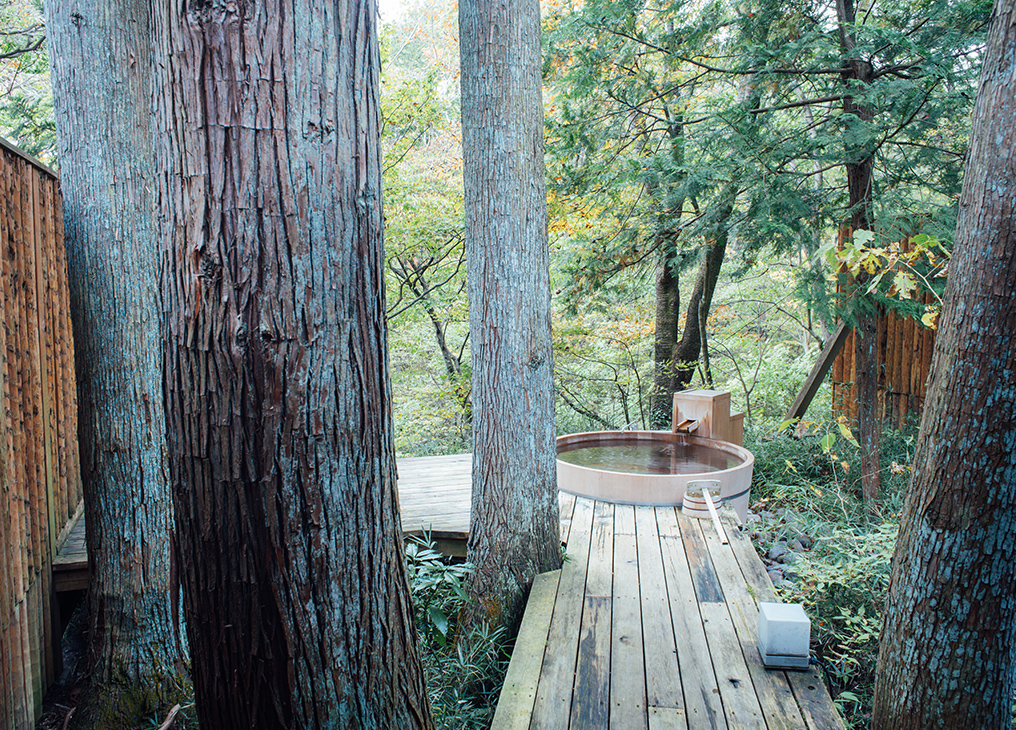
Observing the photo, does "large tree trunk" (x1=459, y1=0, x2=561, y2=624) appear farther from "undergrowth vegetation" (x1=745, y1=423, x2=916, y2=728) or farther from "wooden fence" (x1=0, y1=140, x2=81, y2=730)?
"wooden fence" (x1=0, y1=140, x2=81, y2=730)

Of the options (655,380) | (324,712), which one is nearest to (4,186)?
(324,712)

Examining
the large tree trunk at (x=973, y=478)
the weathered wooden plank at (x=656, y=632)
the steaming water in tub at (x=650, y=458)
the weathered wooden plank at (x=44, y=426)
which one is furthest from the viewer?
the steaming water in tub at (x=650, y=458)

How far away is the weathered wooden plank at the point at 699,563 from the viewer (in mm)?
3072

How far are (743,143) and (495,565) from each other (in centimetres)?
392

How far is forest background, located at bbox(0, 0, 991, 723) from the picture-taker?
13.0 ft

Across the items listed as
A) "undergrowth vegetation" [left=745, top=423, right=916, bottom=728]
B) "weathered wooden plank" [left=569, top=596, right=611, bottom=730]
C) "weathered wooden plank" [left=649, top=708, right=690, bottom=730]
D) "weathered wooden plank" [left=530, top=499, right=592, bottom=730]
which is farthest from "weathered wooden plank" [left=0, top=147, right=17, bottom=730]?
"undergrowth vegetation" [left=745, top=423, right=916, bottom=728]

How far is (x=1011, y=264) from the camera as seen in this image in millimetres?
1729

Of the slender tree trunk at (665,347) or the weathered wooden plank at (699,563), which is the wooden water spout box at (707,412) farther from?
the weathered wooden plank at (699,563)

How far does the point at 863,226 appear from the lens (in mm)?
4852

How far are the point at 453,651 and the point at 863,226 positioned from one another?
15.0 ft

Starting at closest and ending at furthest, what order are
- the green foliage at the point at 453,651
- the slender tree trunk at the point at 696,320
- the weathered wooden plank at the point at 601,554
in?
the green foliage at the point at 453,651, the weathered wooden plank at the point at 601,554, the slender tree trunk at the point at 696,320

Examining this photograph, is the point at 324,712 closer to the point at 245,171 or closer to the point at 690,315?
the point at 245,171

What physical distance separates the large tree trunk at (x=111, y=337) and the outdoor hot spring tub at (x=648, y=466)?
117 inches

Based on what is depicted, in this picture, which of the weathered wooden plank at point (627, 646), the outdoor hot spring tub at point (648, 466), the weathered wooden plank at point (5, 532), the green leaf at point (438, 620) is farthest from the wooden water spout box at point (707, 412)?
the weathered wooden plank at point (5, 532)
